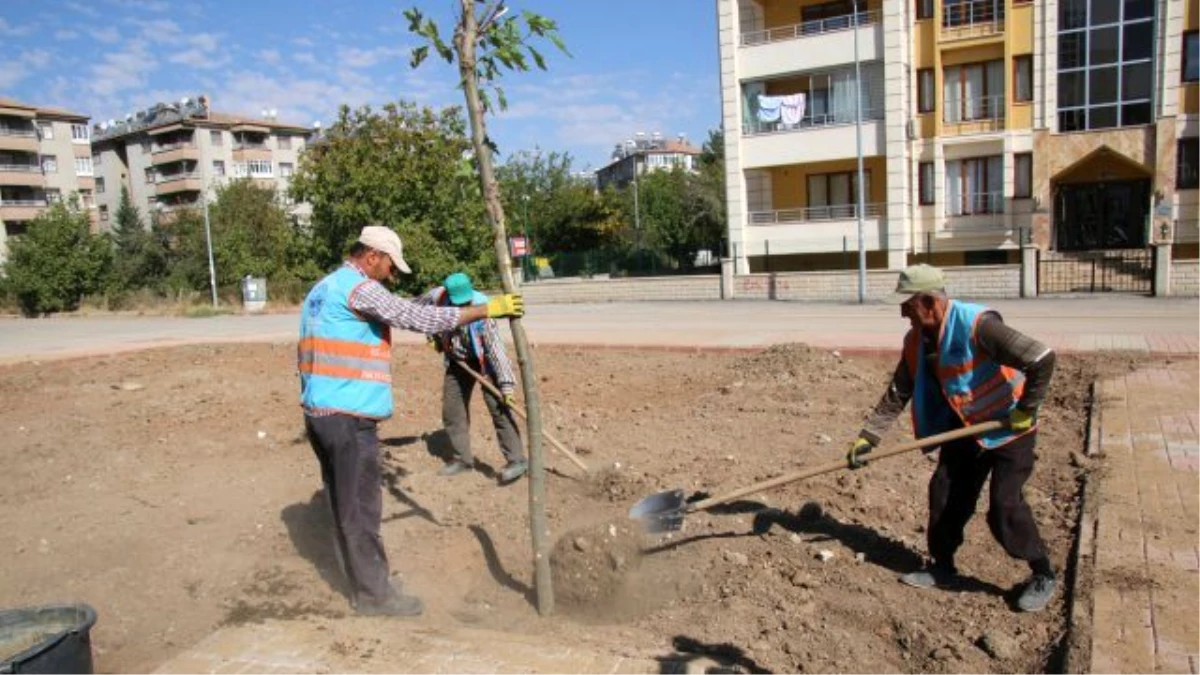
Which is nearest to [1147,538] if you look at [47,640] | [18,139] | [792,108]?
[47,640]

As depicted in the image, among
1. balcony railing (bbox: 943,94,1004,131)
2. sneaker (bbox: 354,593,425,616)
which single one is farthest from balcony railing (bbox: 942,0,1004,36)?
sneaker (bbox: 354,593,425,616)

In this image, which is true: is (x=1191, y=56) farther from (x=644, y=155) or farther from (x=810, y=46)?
(x=644, y=155)

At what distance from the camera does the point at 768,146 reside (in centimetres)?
2947

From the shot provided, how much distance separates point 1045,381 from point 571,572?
2.46 m

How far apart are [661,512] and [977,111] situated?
27.1m

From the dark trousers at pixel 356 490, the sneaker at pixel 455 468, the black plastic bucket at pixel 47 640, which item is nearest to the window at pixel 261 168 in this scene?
the sneaker at pixel 455 468

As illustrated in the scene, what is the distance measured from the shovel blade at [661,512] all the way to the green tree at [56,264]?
41.7 m

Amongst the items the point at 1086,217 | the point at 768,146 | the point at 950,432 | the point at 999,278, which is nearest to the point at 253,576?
the point at 950,432

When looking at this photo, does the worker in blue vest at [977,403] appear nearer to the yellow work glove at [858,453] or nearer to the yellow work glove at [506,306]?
the yellow work glove at [858,453]

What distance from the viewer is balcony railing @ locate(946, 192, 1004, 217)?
27719 millimetres

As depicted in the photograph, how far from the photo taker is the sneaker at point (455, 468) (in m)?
6.48

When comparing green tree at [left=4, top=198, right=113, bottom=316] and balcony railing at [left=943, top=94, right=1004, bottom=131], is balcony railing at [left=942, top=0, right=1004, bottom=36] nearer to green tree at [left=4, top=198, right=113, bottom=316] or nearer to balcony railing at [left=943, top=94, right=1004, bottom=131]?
balcony railing at [left=943, top=94, right=1004, bottom=131]

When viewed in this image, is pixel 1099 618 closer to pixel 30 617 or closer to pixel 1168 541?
pixel 1168 541

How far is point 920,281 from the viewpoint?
3.89m
